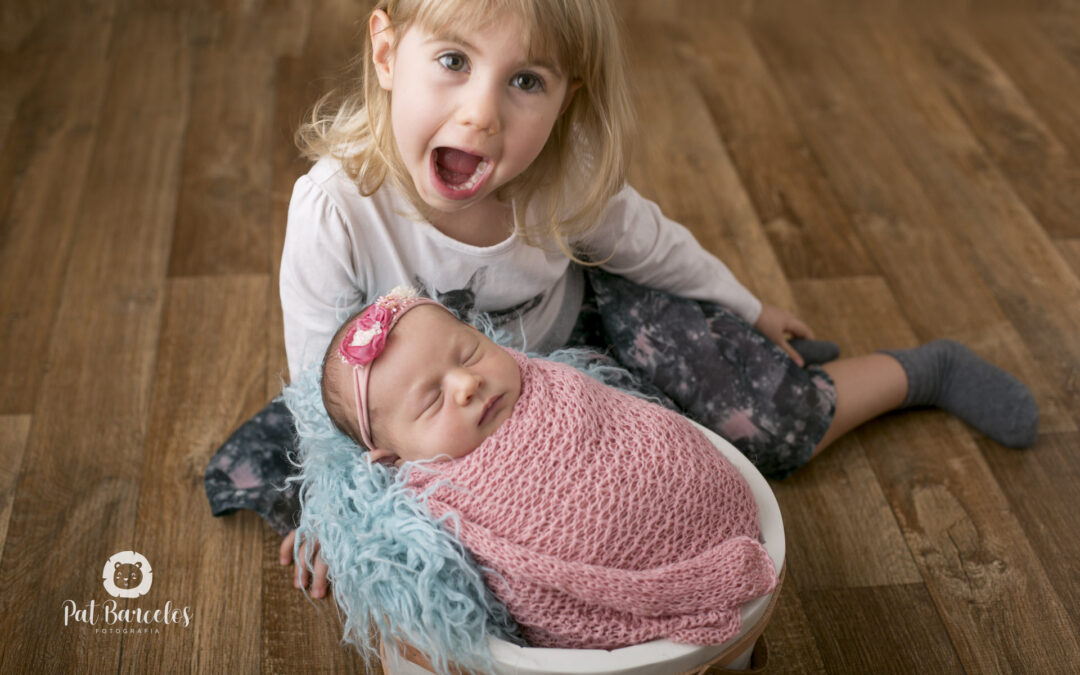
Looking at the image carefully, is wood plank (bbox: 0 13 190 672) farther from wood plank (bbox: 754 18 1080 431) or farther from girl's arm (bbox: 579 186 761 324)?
wood plank (bbox: 754 18 1080 431)

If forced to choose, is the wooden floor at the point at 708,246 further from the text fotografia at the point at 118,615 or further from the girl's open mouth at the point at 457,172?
the girl's open mouth at the point at 457,172

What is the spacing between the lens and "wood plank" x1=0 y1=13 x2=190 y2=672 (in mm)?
1167

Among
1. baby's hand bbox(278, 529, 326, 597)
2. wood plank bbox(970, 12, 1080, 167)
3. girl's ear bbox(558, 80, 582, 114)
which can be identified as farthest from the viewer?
wood plank bbox(970, 12, 1080, 167)

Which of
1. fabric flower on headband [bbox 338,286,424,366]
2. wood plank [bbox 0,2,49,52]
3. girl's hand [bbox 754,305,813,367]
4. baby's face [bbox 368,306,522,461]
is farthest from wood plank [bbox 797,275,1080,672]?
wood plank [bbox 0,2,49,52]

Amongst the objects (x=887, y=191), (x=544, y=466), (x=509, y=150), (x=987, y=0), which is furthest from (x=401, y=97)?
(x=987, y=0)

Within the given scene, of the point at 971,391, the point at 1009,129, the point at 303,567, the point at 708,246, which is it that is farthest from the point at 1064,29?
the point at 303,567

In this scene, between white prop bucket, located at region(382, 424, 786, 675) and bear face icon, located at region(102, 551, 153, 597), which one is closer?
white prop bucket, located at region(382, 424, 786, 675)

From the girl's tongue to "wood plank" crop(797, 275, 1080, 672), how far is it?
0.65 meters

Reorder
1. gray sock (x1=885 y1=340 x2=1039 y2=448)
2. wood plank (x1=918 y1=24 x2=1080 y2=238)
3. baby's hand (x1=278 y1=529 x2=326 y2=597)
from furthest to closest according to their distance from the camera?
wood plank (x1=918 y1=24 x2=1080 y2=238)
gray sock (x1=885 y1=340 x2=1039 y2=448)
baby's hand (x1=278 y1=529 x2=326 y2=597)

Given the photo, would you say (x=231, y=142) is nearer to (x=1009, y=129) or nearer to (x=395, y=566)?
(x=395, y=566)

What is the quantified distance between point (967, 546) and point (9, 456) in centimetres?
121

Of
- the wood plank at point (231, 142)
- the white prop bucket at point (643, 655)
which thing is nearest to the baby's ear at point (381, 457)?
the white prop bucket at point (643, 655)

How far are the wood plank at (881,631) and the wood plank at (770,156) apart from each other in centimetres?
61

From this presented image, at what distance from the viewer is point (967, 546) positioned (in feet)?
4.11
